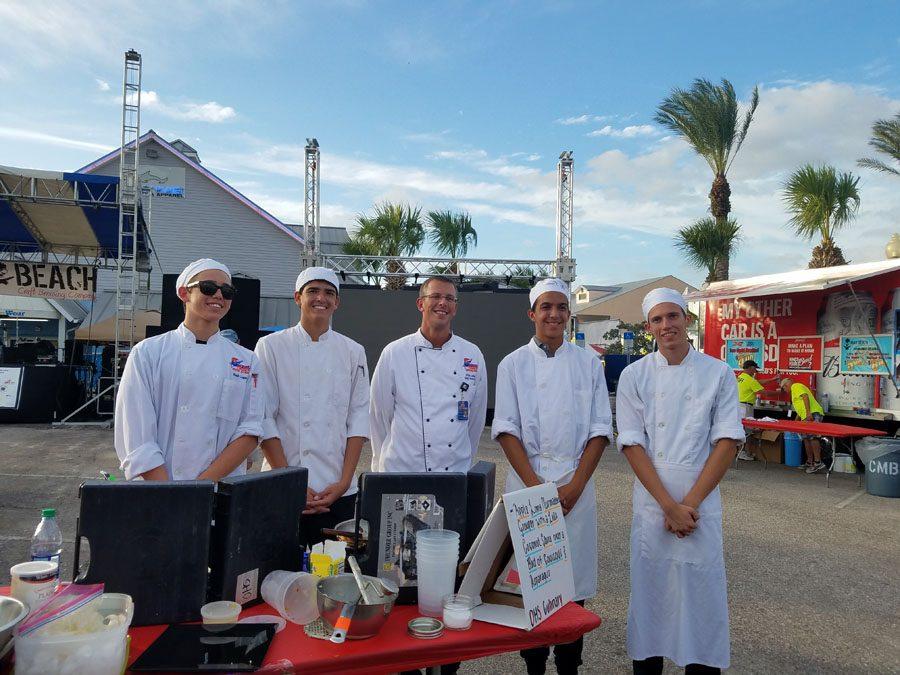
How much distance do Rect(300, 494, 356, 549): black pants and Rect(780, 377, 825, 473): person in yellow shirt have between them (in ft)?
29.0

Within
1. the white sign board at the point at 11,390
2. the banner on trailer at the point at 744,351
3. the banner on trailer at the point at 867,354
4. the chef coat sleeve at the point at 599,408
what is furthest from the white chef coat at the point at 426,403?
the white sign board at the point at 11,390

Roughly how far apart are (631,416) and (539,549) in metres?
1.21

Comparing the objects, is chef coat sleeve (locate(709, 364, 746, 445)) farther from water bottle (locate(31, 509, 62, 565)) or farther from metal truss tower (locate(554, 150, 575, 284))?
metal truss tower (locate(554, 150, 575, 284))

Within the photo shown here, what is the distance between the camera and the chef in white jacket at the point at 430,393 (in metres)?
3.19

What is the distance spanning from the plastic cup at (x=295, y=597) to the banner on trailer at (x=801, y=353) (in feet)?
33.3

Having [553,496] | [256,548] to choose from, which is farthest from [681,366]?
[256,548]

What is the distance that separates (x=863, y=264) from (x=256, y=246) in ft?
60.8

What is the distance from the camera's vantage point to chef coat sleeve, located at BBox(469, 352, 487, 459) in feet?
11.2

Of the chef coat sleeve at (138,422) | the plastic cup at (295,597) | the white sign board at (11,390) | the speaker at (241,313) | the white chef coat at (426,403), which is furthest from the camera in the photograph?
the white sign board at (11,390)

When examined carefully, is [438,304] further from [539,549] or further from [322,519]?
[539,549]

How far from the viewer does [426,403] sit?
322cm

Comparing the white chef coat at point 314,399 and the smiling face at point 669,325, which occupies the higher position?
the smiling face at point 669,325

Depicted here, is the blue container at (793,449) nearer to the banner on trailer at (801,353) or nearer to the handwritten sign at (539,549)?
the banner on trailer at (801,353)

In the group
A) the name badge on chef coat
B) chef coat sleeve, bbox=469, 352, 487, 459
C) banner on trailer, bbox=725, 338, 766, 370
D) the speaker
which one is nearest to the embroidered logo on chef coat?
the name badge on chef coat
